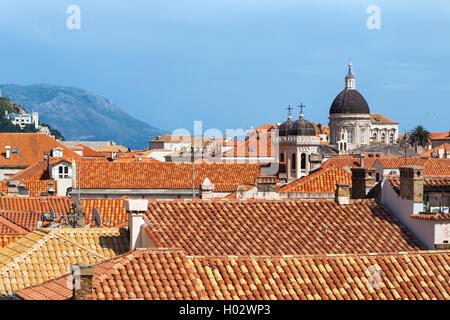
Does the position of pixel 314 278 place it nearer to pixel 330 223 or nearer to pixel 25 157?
pixel 330 223

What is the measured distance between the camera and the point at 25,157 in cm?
9919

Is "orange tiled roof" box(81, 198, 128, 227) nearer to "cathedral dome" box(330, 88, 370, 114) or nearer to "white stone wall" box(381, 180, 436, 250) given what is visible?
"white stone wall" box(381, 180, 436, 250)

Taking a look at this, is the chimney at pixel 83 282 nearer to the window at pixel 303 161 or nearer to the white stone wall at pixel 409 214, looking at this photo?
the white stone wall at pixel 409 214

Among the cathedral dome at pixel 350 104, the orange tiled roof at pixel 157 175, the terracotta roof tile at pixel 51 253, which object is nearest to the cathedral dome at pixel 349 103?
the cathedral dome at pixel 350 104

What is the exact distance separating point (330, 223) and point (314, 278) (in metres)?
5.74

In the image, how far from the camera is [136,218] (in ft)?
65.8

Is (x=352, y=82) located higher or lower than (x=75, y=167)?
higher

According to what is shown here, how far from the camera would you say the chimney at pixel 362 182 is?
27594mm

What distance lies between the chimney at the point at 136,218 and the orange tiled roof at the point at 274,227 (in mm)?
313

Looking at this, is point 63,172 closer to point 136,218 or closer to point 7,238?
point 7,238

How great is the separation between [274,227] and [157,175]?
133 feet

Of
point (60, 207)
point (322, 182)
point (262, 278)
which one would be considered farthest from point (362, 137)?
point (262, 278)

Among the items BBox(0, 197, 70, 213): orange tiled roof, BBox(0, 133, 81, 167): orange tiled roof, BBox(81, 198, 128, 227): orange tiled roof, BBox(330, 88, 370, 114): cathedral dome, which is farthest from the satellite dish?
BBox(330, 88, 370, 114): cathedral dome
